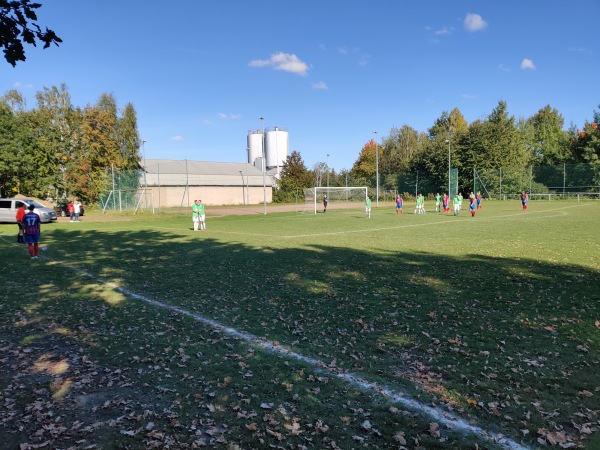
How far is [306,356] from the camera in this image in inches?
223

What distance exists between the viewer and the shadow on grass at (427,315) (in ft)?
14.9

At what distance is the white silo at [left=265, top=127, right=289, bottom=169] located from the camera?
90.7 meters

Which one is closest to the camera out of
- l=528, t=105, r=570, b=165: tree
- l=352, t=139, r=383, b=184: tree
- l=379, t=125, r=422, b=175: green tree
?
l=528, t=105, r=570, b=165: tree

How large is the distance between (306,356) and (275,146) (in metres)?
87.1

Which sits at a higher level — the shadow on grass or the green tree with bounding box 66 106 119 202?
the green tree with bounding box 66 106 119 202

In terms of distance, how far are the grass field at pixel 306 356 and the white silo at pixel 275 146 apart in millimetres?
80286

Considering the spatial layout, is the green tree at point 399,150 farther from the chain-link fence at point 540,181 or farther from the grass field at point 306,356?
the grass field at point 306,356

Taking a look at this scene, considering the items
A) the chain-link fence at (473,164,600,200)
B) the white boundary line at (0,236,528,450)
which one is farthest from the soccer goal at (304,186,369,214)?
the white boundary line at (0,236,528,450)

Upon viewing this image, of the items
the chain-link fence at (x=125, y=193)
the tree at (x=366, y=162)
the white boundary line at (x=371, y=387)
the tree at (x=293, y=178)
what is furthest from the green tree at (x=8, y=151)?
the tree at (x=366, y=162)

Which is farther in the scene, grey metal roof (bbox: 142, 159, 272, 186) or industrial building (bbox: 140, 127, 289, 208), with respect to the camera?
grey metal roof (bbox: 142, 159, 272, 186)

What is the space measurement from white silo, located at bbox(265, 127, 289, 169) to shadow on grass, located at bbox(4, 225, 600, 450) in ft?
256

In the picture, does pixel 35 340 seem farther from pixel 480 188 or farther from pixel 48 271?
pixel 480 188

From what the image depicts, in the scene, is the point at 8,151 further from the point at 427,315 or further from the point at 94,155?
the point at 427,315

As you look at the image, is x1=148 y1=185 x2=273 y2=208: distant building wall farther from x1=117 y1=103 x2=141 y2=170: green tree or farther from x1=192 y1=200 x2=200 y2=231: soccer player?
x1=192 y1=200 x2=200 y2=231: soccer player
